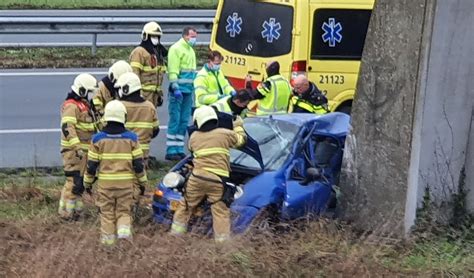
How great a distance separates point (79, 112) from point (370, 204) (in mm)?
3050

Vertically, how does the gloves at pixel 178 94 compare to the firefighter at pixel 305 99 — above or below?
below

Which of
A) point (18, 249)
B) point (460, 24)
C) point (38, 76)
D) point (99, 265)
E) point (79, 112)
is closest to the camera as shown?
point (99, 265)

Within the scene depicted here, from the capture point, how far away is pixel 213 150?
29.0 ft

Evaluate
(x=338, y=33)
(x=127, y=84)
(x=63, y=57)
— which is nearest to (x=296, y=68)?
(x=338, y=33)

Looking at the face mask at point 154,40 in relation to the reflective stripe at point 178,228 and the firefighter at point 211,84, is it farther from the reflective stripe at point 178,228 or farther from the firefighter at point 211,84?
the reflective stripe at point 178,228

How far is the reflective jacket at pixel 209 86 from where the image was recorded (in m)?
11.9

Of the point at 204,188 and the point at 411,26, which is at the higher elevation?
the point at 411,26

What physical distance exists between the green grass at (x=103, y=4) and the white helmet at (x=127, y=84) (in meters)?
17.7

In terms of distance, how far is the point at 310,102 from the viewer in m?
11.6

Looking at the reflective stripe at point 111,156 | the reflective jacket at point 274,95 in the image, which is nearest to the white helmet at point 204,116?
the reflective stripe at point 111,156

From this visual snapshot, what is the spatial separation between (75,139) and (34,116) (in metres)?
5.36

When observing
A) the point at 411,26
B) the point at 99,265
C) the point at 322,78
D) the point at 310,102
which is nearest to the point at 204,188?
the point at 99,265

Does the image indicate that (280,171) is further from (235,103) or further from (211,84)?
(211,84)

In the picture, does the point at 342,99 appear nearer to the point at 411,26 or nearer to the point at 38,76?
the point at 411,26
